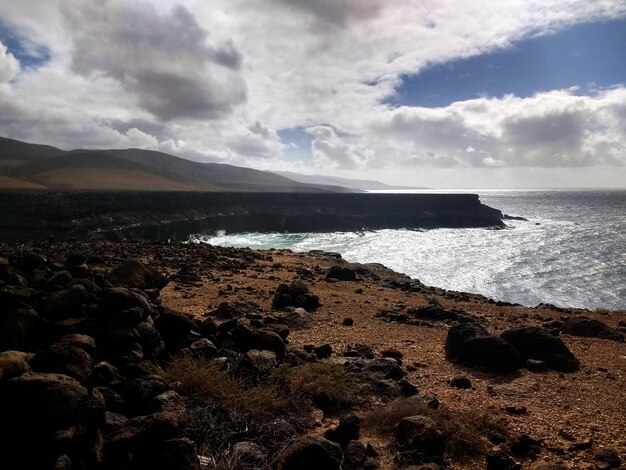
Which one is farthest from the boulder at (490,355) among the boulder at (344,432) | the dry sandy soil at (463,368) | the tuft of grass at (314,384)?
the boulder at (344,432)

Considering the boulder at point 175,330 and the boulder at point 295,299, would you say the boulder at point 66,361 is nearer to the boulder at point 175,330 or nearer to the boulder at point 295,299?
the boulder at point 175,330

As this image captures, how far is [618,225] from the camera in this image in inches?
2968

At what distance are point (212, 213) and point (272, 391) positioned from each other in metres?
67.5

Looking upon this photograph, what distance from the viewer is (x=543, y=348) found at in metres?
9.42

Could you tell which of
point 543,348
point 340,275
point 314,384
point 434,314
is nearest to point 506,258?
point 340,275

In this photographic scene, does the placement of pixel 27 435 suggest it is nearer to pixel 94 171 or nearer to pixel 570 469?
pixel 570 469

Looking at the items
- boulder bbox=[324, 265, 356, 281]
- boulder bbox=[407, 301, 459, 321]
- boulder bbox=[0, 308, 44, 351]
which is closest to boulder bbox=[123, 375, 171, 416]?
boulder bbox=[0, 308, 44, 351]

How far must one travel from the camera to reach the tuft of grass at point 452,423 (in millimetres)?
5500

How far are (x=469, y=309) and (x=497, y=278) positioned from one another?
1944 centimetres

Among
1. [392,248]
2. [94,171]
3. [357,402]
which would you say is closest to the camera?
[357,402]

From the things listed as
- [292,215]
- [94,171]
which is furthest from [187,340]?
[94,171]

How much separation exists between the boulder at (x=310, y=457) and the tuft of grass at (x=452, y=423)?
1.43 meters

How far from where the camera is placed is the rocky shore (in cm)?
398

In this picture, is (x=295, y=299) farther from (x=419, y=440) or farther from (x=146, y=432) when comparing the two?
(x=146, y=432)
